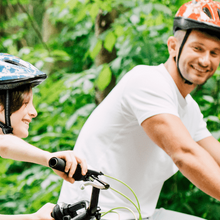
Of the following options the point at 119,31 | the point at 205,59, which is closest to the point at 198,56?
the point at 205,59

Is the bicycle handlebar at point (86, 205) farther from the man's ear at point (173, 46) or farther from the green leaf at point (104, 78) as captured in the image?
the green leaf at point (104, 78)

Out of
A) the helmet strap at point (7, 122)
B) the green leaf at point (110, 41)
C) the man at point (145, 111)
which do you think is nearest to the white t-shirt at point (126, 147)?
the man at point (145, 111)

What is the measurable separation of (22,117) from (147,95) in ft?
2.08

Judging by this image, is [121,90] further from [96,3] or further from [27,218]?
[96,3]

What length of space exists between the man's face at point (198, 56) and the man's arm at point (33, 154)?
0.99m

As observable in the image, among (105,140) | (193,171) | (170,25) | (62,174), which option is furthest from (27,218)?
(170,25)

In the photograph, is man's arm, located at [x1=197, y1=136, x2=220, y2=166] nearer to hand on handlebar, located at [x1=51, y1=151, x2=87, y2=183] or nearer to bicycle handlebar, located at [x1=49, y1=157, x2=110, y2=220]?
bicycle handlebar, located at [x1=49, y1=157, x2=110, y2=220]

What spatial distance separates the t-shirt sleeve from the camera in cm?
141

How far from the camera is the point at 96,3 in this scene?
2.51m

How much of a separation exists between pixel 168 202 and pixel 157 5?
1.85 metres

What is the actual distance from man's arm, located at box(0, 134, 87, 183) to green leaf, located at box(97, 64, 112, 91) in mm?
1472

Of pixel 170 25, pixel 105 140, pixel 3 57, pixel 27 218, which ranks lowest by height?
pixel 27 218

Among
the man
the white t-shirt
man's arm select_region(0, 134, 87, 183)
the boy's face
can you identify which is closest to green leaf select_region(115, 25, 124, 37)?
the man

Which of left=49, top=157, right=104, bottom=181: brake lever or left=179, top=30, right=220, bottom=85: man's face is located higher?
left=179, top=30, right=220, bottom=85: man's face
